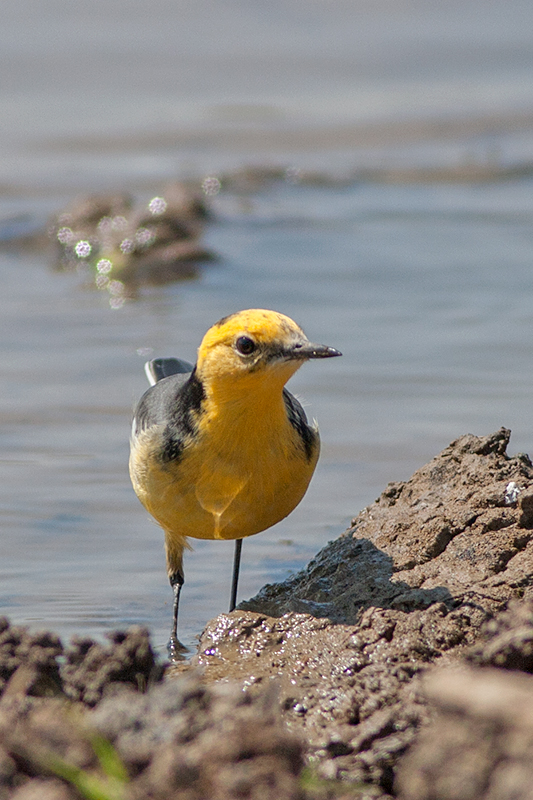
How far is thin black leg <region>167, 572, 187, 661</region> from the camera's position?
18.4 feet

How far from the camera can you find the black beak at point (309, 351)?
5176mm

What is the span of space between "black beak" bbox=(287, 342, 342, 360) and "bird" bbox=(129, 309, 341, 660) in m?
0.02

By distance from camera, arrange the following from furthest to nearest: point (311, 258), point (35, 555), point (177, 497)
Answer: point (311, 258)
point (35, 555)
point (177, 497)

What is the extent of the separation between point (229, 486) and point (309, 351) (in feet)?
2.48

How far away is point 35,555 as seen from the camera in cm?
677

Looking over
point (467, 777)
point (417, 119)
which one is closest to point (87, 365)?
point (467, 777)

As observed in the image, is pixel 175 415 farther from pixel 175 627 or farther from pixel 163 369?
pixel 163 369

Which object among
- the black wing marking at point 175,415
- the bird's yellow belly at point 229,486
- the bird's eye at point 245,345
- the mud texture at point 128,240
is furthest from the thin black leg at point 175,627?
the mud texture at point 128,240

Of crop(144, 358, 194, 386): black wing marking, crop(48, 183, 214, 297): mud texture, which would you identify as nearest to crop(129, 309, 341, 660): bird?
crop(144, 358, 194, 386): black wing marking

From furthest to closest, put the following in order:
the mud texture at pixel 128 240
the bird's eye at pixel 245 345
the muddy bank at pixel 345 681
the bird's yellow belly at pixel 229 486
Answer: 1. the mud texture at pixel 128 240
2. the bird's yellow belly at pixel 229 486
3. the bird's eye at pixel 245 345
4. the muddy bank at pixel 345 681

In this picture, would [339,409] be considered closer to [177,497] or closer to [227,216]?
[177,497]

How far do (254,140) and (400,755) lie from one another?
56.7 feet

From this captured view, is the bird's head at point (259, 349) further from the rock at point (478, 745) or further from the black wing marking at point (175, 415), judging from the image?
the rock at point (478, 745)

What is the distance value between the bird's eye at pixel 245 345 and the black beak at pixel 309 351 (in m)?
0.18
